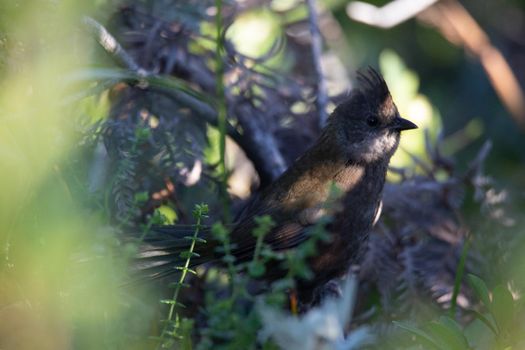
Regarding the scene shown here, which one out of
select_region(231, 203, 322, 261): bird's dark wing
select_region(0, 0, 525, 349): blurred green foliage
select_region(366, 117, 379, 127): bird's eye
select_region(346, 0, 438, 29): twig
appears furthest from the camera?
select_region(346, 0, 438, 29): twig

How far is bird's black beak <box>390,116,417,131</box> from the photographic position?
368cm

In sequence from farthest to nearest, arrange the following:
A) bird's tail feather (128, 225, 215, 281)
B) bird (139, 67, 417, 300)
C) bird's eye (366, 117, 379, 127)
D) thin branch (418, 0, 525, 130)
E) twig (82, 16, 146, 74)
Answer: thin branch (418, 0, 525, 130), bird's eye (366, 117, 379, 127), bird (139, 67, 417, 300), bird's tail feather (128, 225, 215, 281), twig (82, 16, 146, 74)

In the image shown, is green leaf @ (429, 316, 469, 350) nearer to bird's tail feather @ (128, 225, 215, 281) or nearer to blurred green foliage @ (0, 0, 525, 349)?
blurred green foliage @ (0, 0, 525, 349)

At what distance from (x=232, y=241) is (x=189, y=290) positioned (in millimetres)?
326

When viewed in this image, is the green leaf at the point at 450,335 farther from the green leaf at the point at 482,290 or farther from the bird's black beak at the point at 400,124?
the bird's black beak at the point at 400,124

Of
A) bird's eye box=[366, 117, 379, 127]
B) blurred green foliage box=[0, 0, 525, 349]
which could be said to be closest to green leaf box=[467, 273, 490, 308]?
blurred green foliage box=[0, 0, 525, 349]

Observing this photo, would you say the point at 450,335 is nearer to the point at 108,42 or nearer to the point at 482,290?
the point at 482,290

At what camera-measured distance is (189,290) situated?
10.0 ft

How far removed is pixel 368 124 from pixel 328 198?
0.84 m

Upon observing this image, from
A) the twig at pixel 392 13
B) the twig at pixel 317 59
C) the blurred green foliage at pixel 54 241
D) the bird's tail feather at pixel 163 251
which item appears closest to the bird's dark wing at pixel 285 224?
the bird's tail feather at pixel 163 251

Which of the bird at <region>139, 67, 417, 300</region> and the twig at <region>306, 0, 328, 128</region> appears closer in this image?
the bird at <region>139, 67, 417, 300</region>

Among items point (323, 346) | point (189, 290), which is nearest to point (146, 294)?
point (189, 290)

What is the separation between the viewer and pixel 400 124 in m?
3.72

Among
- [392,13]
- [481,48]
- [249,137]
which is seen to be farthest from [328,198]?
[481,48]
